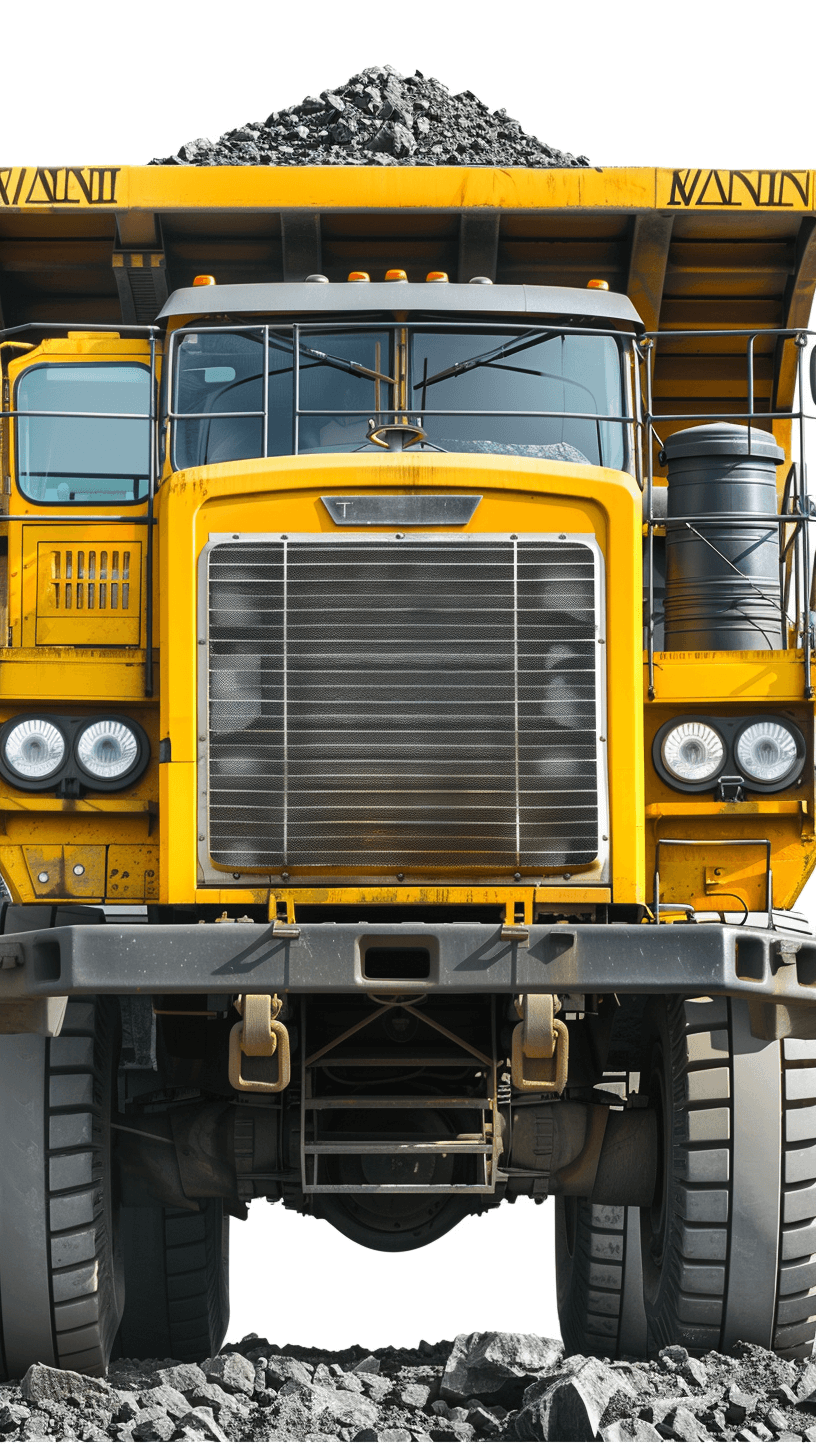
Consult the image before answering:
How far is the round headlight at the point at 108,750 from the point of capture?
6086 mm

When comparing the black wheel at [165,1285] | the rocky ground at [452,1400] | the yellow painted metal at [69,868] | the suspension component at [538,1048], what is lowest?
Answer: the black wheel at [165,1285]

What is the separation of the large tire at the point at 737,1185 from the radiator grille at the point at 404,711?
0.87 meters

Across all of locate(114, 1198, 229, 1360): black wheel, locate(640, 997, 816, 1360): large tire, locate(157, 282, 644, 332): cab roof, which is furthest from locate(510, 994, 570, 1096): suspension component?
locate(114, 1198, 229, 1360): black wheel

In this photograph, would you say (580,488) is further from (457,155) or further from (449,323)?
(457,155)

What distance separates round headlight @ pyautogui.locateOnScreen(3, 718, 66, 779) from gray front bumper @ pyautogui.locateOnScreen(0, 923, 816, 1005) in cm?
90

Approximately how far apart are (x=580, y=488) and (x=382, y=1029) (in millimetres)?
2017

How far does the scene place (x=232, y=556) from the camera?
5.80 metres

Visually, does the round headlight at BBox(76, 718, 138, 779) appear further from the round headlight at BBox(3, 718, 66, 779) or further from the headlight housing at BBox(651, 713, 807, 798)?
the headlight housing at BBox(651, 713, 807, 798)

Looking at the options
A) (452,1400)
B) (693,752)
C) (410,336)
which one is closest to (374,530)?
(410,336)

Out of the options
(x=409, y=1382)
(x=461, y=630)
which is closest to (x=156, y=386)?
(x=461, y=630)

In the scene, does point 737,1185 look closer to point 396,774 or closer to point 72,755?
point 396,774

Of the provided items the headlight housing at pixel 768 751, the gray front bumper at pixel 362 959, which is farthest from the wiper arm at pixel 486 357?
the gray front bumper at pixel 362 959

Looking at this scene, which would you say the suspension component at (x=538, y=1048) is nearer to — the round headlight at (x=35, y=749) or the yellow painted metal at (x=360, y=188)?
the round headlight at (x=35, y=749)

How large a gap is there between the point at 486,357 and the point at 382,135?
2593mm
